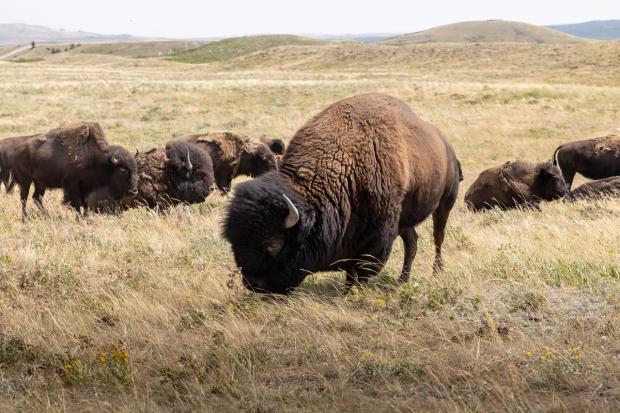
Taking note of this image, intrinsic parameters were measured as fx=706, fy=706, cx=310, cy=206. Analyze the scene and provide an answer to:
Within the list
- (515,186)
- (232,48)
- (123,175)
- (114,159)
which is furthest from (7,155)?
(232,48)

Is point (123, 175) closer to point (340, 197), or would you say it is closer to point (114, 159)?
point (114, 159)

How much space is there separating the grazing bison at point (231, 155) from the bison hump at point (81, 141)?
228 centimetres

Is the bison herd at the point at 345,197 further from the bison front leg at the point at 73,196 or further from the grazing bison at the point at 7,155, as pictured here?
the grazing bison at the point at 7,155

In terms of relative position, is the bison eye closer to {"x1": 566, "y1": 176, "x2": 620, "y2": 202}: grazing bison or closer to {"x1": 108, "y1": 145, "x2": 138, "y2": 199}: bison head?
{"x1": 108, "y1": 145, "x2": 138, "y2": 199}: bison head

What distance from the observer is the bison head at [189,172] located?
510 inches

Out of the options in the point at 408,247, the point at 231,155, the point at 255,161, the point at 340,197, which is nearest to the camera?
the point at 340,197

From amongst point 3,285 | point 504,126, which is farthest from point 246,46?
point 3,285

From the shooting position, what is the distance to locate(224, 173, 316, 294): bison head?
17.6ft

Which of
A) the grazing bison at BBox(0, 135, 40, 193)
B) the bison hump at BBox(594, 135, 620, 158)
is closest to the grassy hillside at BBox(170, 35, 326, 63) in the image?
the bison hump at BBox(594, 135, 620, 158)

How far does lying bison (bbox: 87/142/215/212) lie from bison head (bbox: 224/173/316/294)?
7.58 metres

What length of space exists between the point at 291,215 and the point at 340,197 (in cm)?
68

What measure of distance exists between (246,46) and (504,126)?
3982 inches

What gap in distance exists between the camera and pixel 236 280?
6.53 meters

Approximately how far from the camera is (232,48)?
12156cm
